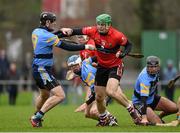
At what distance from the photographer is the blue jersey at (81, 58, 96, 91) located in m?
20.5

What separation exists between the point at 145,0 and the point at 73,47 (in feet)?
131

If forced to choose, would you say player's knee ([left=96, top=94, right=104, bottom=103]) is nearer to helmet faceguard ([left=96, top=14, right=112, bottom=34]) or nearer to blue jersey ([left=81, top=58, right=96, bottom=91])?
helmet faceguard ([left=96, top=14, right=112, bottom=34])

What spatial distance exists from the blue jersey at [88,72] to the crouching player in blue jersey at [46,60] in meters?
1.55

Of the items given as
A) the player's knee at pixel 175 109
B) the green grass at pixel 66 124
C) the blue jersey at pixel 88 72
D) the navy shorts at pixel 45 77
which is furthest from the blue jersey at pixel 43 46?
the player's knee at pixel 175 109

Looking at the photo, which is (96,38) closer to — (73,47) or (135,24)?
(73,47)

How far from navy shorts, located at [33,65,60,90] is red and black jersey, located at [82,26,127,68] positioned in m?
1.04

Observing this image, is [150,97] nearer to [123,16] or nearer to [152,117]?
[152,117]

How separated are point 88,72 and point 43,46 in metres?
2.05

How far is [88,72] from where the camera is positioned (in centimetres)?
2064

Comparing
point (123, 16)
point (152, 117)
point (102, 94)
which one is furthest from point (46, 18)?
point (123, 16)

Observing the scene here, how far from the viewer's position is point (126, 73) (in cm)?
5609

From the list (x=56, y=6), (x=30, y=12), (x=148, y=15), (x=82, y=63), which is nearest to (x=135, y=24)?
(x=148, y=15)

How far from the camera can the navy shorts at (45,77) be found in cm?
1890

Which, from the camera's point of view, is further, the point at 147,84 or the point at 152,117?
the point at 152,117
